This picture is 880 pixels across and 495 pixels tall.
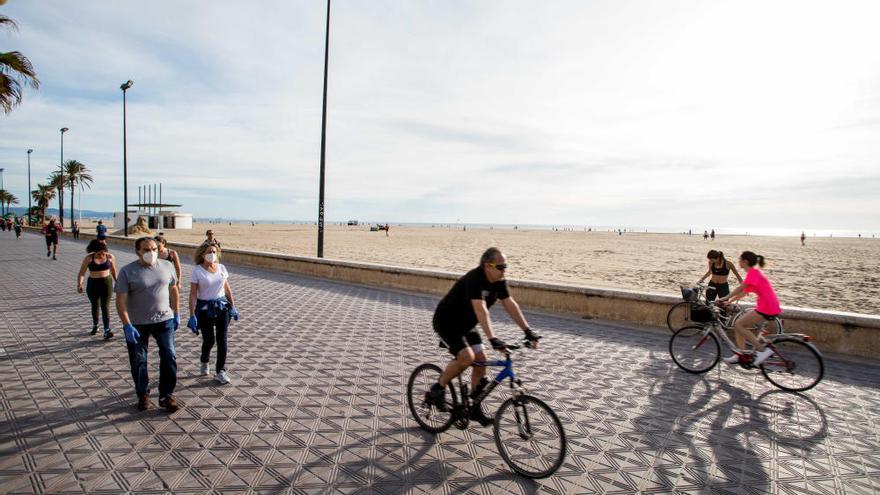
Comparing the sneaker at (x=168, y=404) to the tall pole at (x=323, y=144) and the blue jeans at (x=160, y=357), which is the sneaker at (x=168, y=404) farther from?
the tall pole at (x=323, y=144)

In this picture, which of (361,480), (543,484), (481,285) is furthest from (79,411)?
(543,484)

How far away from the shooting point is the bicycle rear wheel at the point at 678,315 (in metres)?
8.26

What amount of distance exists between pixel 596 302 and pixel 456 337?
6306mm

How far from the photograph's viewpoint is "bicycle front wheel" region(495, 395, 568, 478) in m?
3.71

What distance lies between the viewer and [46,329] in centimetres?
809

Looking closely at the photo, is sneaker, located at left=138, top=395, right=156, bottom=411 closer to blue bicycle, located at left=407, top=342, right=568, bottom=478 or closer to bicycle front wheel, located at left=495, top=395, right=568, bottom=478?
blue bicycle, located at left=407, top=342, right=568, bottom=478

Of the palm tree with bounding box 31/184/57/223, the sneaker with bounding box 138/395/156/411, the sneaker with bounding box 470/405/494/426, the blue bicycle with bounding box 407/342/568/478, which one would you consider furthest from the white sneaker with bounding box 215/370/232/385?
the palm tree with bounding box 31/184/57/223

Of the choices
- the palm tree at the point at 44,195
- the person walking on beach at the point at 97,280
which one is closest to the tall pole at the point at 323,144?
the person walking on beach at the point at 97,280

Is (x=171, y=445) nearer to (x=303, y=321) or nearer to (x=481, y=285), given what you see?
(x=481, y=285)

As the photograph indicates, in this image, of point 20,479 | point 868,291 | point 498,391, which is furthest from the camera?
point 868,291

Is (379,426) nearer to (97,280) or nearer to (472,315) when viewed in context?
(472,315)

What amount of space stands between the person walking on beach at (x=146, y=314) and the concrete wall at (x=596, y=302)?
7.37 meters

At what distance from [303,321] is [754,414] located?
24.1 ft

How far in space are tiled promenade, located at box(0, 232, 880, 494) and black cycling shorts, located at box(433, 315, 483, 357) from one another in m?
0.93
